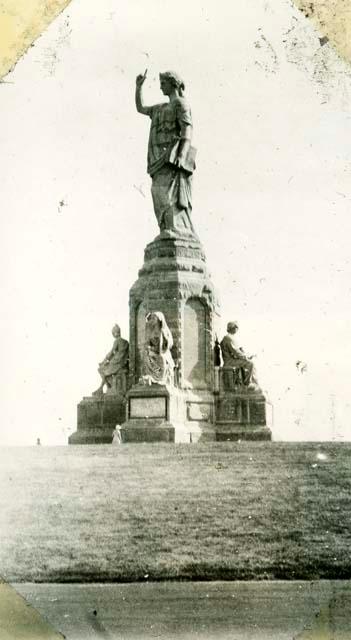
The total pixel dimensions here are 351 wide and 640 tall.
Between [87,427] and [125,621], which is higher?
[87,427]

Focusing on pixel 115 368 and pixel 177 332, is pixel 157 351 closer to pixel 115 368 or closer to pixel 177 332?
pixel 177 332

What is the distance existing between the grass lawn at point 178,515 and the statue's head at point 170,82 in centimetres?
1032

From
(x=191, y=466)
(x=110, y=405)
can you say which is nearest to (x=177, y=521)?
(x=191, y=466)

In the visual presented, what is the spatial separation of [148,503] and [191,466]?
186 centimetres

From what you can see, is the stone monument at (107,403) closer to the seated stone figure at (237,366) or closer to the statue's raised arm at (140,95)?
the seated stone figure at (237,366)

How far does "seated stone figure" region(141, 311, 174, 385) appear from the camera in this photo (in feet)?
68.7

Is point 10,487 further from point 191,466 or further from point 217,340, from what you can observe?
point 217,340

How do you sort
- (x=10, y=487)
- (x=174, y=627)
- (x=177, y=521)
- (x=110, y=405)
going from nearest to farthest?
(x=174, y=627) → (x=177, y=521) → (x=10, y=487) → (x=110, y=405)

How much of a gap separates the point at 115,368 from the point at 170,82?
6771 millimetres

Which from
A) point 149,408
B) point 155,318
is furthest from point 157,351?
point 149,408

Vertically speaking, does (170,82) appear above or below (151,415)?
above

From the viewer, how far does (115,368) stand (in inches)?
883

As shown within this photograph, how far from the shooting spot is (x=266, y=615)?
29.4ft

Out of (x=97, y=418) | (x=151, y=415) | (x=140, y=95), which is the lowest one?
(x=151, y=415)
